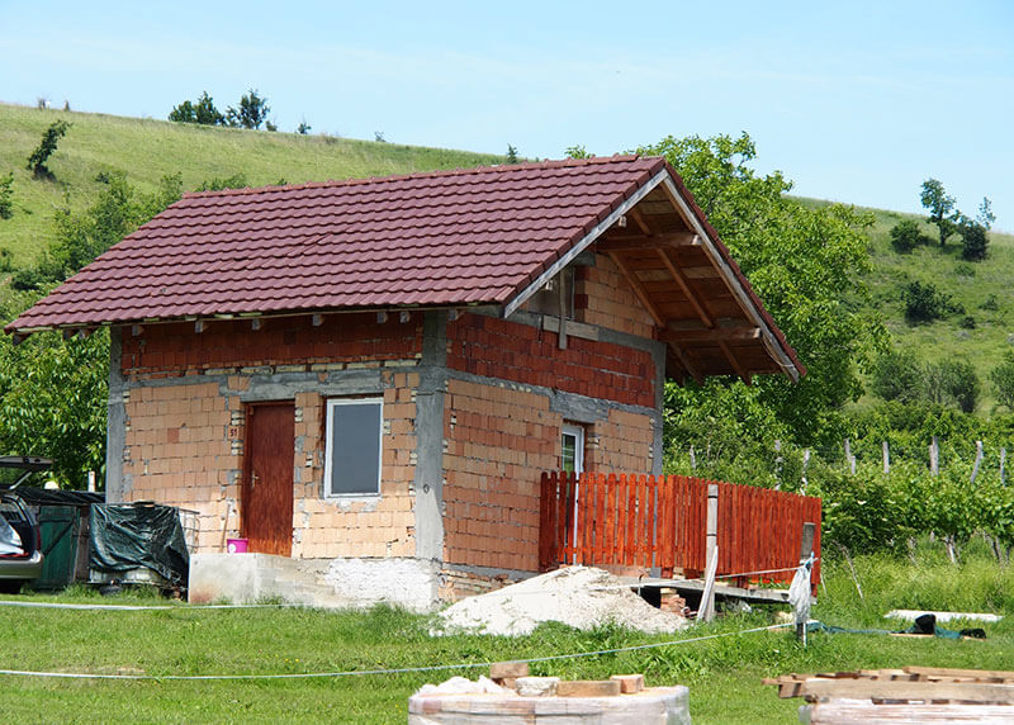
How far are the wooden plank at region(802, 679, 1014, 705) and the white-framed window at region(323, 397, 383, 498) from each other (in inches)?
425

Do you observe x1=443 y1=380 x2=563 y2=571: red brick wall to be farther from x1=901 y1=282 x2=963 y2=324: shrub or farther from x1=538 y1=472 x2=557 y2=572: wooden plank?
x1=901 y1=282 x2=963 y2=324: shrub

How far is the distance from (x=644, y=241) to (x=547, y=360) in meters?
2.19

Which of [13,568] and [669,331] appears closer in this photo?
[13,568]

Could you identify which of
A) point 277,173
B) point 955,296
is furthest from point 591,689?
point 277,173

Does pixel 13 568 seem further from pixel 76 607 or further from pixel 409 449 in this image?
pixel 409 449

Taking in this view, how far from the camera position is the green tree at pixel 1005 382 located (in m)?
61.4

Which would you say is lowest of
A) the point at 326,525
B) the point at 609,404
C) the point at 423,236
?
the point at 326,525

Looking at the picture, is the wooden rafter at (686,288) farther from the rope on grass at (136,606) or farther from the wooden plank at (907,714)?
the wooden plank at (907,714)

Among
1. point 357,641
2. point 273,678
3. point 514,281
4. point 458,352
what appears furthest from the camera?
point 458,352

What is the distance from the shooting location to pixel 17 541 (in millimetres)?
22297

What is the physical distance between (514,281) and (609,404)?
4.86 metres

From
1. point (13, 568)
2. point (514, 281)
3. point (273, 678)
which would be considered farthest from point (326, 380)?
point (273, 678)

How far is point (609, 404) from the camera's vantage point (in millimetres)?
24562

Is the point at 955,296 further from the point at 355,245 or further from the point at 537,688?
the point at 537,688
